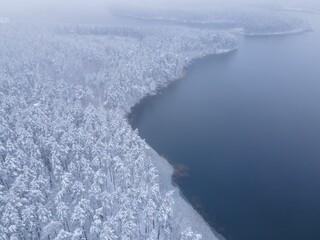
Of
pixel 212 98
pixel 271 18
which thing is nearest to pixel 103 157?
pixel 212 98

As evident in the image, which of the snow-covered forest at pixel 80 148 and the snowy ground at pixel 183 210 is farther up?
the snow-covered forest at pixel 80 148

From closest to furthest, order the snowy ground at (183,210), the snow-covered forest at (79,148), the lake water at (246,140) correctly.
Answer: the snow-covered forest at (79,148), the snowy ground at (183,210), the lake water at (246,140)

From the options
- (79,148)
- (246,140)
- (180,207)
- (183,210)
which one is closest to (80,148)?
(79,148)

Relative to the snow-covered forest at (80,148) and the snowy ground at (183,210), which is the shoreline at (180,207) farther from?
the snow-covered forest at (80,148)

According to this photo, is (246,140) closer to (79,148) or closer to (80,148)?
(80,148)

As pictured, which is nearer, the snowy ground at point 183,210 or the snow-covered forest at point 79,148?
the snow-covered forest at point 79,148

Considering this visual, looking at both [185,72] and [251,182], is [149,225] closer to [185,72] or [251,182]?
[251,182]

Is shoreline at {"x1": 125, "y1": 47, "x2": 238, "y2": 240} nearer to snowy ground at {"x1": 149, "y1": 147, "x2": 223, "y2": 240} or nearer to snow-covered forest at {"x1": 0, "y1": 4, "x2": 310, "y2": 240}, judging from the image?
snowy ground at {"x1": 149, "y1": 147, "x2": 223, "y2": 240}

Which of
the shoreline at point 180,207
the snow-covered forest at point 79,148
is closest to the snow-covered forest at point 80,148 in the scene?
the snow-covered forest at point 79,148
